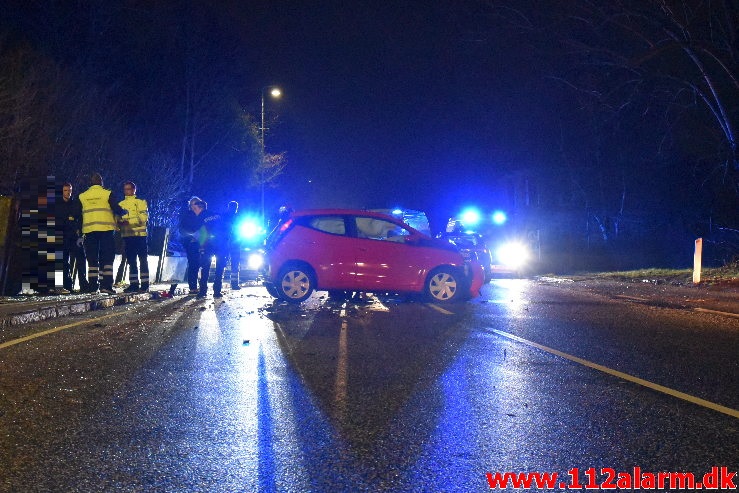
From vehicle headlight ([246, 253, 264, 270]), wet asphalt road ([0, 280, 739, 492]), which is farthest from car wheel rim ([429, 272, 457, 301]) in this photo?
vehicle headlight ([246, 253, 264, 270])

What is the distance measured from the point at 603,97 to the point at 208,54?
23.0m

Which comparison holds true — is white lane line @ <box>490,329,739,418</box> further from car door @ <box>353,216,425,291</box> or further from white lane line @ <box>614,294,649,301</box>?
white lane line @ <box>614,294,649,301</box>

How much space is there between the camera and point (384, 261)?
44.0 feet

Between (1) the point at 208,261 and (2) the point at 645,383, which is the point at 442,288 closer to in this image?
(1) the point at 208,261

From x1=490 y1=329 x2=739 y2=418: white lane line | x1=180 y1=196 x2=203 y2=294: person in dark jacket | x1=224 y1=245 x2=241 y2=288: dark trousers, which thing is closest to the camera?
x1=490 y1=329 x2=739 y2=418: white lane line

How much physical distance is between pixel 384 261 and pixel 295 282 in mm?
1693

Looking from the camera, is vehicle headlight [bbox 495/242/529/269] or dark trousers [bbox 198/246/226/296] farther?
vehicle headlight [bbox 495/242/529/269]

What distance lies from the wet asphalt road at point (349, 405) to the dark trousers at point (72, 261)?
173 inches

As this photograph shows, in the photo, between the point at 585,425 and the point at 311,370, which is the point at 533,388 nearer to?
the point at 585,425

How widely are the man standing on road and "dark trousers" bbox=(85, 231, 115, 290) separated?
0.28m

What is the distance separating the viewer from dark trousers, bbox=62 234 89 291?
546 inches

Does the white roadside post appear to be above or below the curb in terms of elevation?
above

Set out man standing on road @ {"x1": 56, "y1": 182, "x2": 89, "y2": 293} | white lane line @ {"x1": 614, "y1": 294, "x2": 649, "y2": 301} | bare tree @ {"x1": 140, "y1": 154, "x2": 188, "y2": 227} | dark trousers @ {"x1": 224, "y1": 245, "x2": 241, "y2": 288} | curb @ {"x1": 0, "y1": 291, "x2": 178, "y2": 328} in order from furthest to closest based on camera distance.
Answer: bare tree @ {"x1": 140, "y1": 154, "x2": 188, "y2": 227}
dark trousers @ {"x1": 224, "y1": 245, "x2": 241, "y2": 288}
white lane line @ {"x1": 614, "y1": 294, "x2": 649, "y2": 301}
man standing on road @ {"x1": 56, "y1": 182, "x2": 89, "y2": 293}
curb @ {"x1": 0, "y1": 291, "x2": 178, "y2": 328}

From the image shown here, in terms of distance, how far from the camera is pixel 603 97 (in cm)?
2402
